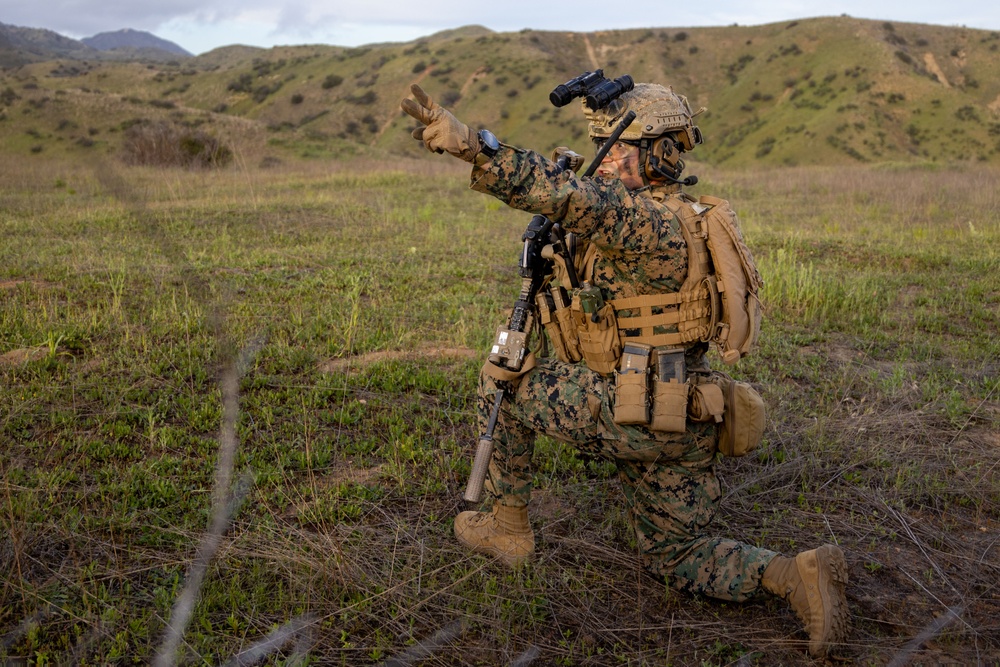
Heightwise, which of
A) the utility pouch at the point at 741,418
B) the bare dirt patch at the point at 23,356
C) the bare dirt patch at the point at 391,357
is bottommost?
the bare dirt patch at the point at 391,357

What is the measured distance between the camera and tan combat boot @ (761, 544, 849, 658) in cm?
254

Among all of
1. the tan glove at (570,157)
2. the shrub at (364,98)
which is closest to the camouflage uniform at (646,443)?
the tan glove at (570,157)

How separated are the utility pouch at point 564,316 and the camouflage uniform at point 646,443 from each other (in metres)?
0.11

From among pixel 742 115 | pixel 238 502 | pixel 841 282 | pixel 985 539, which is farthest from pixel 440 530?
pixel 742 115

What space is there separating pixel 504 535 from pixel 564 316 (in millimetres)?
937

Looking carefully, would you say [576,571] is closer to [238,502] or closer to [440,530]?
[440,530]

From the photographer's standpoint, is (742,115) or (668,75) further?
(668,75)

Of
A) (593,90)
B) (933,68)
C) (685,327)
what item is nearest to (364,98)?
(933,68)

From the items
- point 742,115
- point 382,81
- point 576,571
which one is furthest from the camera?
point 382,81

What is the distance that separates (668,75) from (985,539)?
212 ft

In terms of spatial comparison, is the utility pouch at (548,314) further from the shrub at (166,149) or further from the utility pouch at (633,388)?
the shrub at (166,149)

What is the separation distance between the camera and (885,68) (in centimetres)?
5062

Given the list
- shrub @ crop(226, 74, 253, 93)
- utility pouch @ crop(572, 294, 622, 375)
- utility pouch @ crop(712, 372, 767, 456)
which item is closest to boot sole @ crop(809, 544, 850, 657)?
utility pouch @ crop(712, 372, 767, 456)

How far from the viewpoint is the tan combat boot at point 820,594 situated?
2541mm
